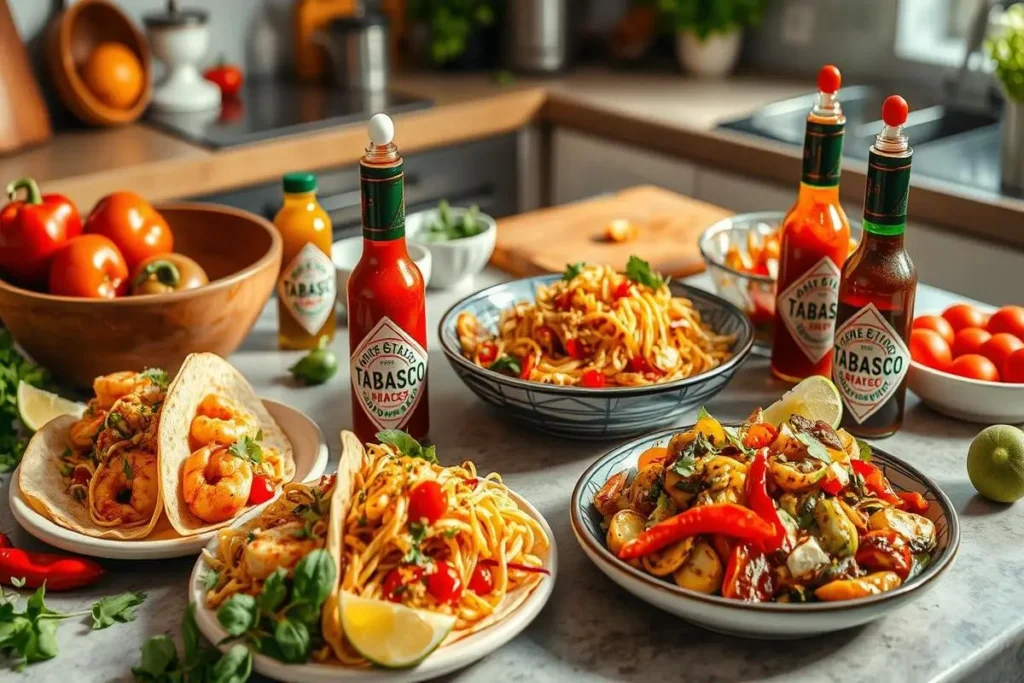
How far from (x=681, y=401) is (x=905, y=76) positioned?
2.55 meters

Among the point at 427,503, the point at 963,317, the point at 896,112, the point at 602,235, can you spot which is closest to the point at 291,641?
the point at 427,503

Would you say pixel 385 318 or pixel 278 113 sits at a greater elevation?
pixel 385 318

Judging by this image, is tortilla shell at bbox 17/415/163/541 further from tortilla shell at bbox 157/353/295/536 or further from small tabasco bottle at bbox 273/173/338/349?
small tabasco bottle at bbox 273/173/338/349

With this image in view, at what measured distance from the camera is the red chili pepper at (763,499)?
1121mm

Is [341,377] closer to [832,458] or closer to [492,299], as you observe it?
[492,299]

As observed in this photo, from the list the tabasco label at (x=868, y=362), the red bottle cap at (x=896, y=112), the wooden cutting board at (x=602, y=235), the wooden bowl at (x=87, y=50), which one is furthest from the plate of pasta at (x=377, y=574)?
the wooden bowl at (x=87, y=50)

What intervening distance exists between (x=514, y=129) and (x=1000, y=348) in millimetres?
2293

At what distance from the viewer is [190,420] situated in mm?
1365

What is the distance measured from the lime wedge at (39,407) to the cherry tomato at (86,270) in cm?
16

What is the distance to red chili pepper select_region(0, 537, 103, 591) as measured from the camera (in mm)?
1218

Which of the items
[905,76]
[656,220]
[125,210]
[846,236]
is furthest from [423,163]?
[846,236]

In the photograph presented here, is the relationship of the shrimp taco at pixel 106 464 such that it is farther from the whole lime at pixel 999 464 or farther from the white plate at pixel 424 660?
the whole lime at pixel 999 464

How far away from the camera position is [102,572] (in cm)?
125

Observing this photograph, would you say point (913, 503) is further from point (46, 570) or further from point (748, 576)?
point (46, 570)
